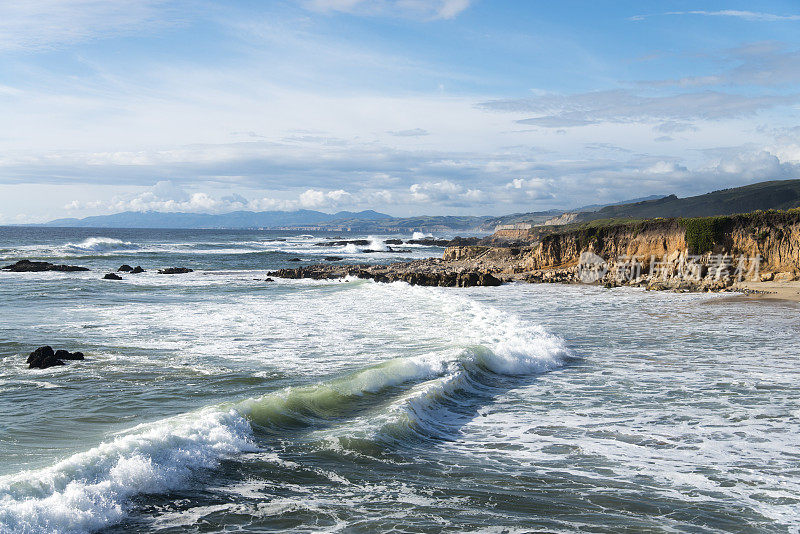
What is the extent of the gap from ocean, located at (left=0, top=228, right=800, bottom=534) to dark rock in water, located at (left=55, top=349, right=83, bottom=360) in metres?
0.41

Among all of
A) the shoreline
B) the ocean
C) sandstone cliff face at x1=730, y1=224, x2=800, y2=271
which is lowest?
the ocean

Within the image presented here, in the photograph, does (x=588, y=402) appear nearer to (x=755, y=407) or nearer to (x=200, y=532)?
(x=755, y=407)

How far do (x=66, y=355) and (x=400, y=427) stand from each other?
779 cm

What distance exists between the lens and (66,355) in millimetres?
→ 11906

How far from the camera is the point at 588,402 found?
9.53 meters

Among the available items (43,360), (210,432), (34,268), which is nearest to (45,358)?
(43,360)

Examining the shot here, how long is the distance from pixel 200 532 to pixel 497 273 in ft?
112

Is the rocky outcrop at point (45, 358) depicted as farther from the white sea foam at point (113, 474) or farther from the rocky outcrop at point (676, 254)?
the rocky outcrop at point (676, 254)

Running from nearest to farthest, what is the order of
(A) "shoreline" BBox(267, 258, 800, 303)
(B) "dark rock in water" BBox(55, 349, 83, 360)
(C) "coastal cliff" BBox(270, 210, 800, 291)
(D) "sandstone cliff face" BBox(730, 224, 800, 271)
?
(B) "dark rock in water" BBox(55, 349, 83, 360) < (A) "shoreline" BBox(267, 258, 800, 303) < (D) "sandstone cliff face" BBox(730, 224, 800, 271) < (C) "coastal cliff" BBox(270, 210, 800, 291)

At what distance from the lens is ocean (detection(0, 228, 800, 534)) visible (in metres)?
5.43

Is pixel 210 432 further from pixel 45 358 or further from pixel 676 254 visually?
pixel 676 254

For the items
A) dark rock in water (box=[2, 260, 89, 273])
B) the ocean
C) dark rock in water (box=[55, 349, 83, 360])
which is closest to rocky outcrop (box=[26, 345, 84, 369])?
dark rock in water (box=[55, 349, 83, 360])
